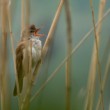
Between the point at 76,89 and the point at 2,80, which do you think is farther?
the point at 76,89

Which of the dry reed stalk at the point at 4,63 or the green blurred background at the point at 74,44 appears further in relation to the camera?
the green blurred background at the point at 74,44

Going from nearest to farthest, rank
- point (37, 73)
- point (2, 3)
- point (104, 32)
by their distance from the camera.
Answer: point (2, 3)
point (37, 73)
point (104, 32)

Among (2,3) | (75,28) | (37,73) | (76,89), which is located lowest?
(76,89)

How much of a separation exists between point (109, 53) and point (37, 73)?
217 millimetres

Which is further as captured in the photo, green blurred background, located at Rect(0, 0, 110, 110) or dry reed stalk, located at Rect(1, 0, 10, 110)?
green blurred background, located at Rect(0, 0, 110, 110)

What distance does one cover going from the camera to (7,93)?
804 mm

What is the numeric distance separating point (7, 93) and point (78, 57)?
1.35 feet

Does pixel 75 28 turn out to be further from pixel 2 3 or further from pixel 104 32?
pixel 2 3

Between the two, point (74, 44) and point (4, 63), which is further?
point (74, 44)

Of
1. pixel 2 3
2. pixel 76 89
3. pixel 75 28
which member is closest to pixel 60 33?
pixel 75 28

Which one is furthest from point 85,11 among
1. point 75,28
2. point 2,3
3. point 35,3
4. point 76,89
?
point 2,3

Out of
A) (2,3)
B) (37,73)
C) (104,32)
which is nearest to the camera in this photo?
(2,3)

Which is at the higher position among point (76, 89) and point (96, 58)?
point (96, 58)

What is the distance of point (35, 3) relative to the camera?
1.13m
